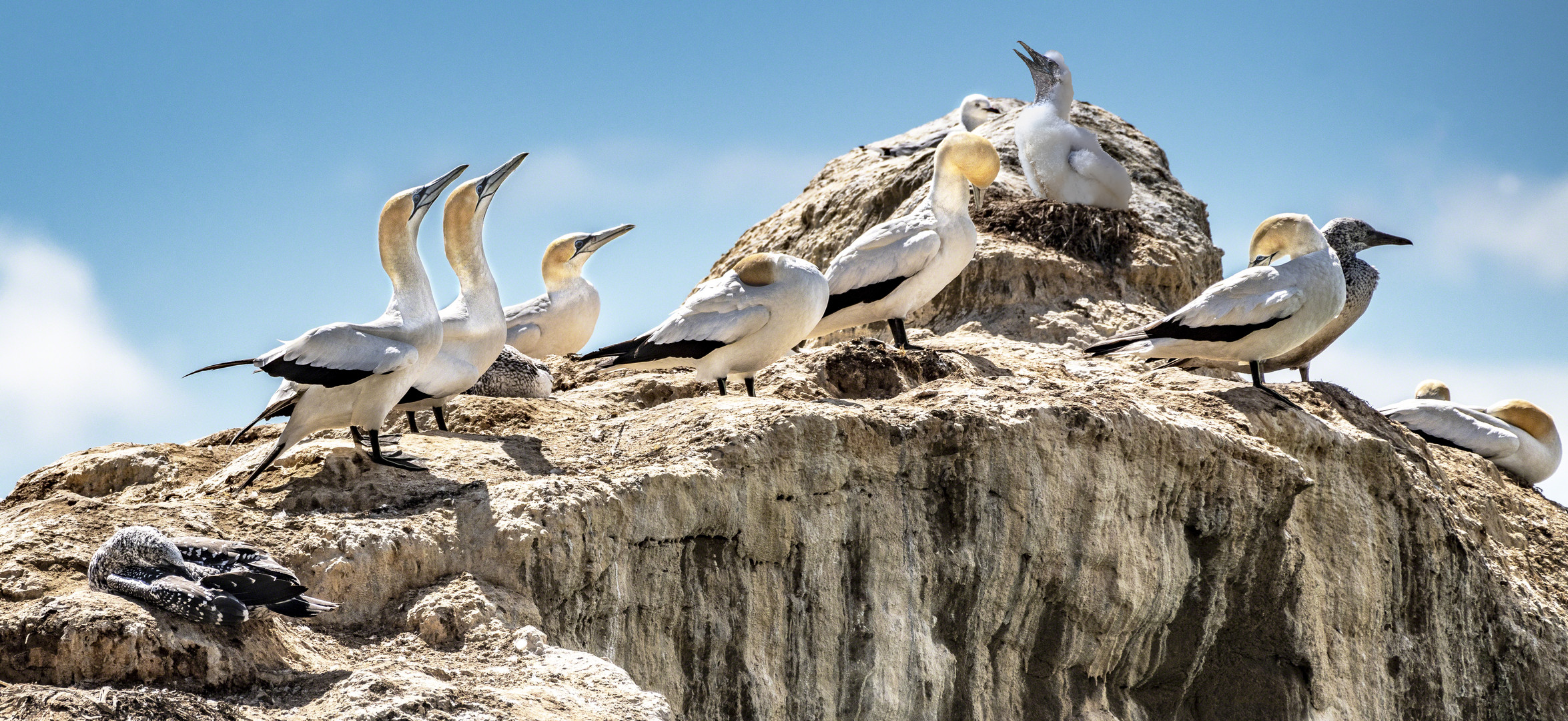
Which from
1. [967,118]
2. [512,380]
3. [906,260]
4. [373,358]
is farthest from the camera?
[967,118]

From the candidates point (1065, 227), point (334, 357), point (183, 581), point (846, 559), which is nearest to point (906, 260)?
point (846, 559)

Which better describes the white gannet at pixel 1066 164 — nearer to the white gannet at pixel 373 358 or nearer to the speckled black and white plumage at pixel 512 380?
the speckled black and white plumage at pixel 512 380

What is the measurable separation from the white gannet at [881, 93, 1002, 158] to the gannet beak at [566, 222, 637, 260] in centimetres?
424

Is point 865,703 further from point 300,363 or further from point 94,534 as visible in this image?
point 94,534

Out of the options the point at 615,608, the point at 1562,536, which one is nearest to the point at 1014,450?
the point at 615,608

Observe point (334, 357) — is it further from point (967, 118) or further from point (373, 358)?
point (967, 118)

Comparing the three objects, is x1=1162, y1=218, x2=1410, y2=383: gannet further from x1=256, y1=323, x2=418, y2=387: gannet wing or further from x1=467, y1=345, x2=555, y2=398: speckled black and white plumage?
x1=256, y1=323, x2=418, y2=387: gannet wing

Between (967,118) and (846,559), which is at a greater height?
(967,118)

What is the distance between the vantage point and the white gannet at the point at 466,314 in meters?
8.41

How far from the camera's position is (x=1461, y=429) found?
43.2 ft

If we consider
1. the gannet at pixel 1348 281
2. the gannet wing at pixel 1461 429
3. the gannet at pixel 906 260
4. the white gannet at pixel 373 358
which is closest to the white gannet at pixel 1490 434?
the gannet wing at pixel 1461 429

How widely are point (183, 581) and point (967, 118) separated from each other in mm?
13807

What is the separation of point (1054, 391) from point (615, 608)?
336cm

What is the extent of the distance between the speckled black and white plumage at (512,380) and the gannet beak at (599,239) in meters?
2.90
